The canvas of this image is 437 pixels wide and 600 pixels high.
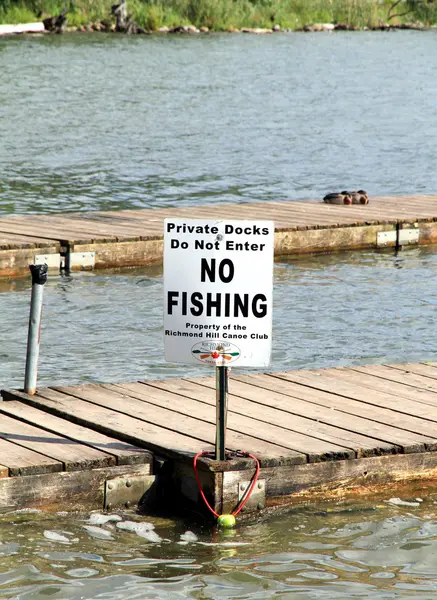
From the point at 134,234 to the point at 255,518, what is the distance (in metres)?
7.99

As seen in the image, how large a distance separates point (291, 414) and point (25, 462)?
1.72m

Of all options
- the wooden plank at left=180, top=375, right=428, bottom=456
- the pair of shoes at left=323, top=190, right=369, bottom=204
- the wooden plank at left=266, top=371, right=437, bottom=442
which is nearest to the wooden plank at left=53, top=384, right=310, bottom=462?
the wooden plank at left=180, top=375, right=428, bottom=456

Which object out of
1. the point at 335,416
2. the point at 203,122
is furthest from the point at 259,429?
the point at 203,122

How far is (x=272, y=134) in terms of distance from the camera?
31.5m

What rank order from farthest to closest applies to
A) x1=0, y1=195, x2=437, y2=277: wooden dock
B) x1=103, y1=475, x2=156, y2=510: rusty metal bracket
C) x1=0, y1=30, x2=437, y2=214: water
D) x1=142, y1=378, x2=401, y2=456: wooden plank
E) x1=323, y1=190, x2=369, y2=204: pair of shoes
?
1. x1=0, y1=30, x2=437, y2=214: water
2. x1=323, y1=190, x2=369, y2=204: pair of shoes
3. x1=0, y1=195, x2=437, y2=277: wooden dock
4. x1=142, y1=378, x2=401, y2=456: wooden plank
5. x1=103, y1=475, x2=156, y2=510: rusty metal bracket

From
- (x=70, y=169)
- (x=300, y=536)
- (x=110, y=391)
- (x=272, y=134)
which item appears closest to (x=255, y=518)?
(x=300, y=536)

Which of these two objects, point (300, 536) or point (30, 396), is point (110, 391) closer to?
point (30, 396)

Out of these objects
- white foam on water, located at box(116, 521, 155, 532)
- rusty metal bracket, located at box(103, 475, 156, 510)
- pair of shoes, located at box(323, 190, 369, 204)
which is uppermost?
pair of shoes, located at box(323, 190, 369, 204)

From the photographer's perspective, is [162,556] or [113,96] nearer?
[162,556]

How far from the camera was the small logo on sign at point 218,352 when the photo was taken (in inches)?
255

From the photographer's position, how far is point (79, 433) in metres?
7.22

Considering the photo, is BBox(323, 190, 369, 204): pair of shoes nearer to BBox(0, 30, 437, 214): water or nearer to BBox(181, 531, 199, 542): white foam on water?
BBox(0, 30, 437, 214): water

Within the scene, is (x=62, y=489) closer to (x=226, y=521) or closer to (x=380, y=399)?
(x=226, y=521)

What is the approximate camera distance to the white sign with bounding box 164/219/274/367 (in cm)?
642
